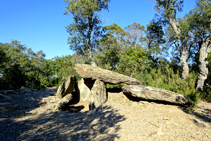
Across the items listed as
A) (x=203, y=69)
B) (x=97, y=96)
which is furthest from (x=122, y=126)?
(x=203, y=69)

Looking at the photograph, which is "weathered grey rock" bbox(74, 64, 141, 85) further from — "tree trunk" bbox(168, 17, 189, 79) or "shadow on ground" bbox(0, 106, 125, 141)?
"tree trunk" bbox(168, 17, 189, 79)

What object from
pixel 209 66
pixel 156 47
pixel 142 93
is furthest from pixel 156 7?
pixel 142 93

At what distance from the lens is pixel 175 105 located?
17.0 feet

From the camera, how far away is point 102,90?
6215 millimetres

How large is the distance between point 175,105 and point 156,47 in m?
8.79

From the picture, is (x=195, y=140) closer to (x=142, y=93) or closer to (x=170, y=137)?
(x=170, y=137)

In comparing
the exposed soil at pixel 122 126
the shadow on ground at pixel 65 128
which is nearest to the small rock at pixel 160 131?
the exposed soil at pixel 122 126

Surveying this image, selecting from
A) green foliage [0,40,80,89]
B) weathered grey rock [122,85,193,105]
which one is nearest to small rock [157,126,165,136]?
weathered grey rock [122,85,193,105]

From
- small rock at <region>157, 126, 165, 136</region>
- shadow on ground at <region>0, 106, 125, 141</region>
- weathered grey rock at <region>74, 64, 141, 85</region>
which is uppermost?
weathered grey rock at <region>74, 64, 141, 85</region>

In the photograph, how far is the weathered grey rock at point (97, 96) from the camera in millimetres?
5859

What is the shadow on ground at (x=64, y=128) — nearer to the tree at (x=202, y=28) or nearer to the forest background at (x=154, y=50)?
the forest background at (x=154, y=50)

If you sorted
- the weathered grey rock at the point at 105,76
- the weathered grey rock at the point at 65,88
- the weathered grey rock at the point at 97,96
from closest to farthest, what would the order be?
the weathered grey rock at the point at 97,96 < the weathered grey rock at the point at 105,76 < the weathered grey rock at the point at 65,88

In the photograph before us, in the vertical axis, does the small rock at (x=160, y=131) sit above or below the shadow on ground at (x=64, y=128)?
above

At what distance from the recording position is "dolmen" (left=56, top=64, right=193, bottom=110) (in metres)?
5.14
